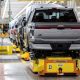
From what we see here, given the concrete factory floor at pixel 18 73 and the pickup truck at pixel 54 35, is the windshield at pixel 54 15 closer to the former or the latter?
the pickup truck at pixel 54 35

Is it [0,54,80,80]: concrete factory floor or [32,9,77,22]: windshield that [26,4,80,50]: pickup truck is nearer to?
[32,9,77,22]: windshield

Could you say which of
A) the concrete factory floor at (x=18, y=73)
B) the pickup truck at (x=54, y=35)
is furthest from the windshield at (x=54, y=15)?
the concrete factory floor at (x=18, y=73)

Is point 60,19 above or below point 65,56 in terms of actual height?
above

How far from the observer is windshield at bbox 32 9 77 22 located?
13646 millimetres

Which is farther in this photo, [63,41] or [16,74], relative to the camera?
[16,74]

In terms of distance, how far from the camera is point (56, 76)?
43.3 feet

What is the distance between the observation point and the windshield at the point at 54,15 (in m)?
13.6

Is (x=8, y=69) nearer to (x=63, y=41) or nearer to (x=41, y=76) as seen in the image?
(x=41, y=76)

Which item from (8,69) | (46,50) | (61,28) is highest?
(61,28)

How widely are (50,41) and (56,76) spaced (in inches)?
55.8

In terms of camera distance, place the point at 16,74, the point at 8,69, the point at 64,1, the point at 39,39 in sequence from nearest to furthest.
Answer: the point at 39,39 → the point at 16,74 → the point at 8,69 → the point at 64,1

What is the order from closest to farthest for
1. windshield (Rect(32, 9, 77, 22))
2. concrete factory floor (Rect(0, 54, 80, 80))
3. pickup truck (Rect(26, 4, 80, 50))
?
pickup truck (Rect(26, 4, 80, 50)), concrete factory floor (Rect(0, 54, 80, 80)), windshield (Rect(32, 9, 77, 22))

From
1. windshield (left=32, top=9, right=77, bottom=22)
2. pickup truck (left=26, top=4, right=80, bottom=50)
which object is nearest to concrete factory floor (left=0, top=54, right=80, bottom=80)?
pickup truck (left=26, top=4, right=80, bottom=50)

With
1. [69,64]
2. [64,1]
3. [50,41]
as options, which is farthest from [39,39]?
[64,1]
